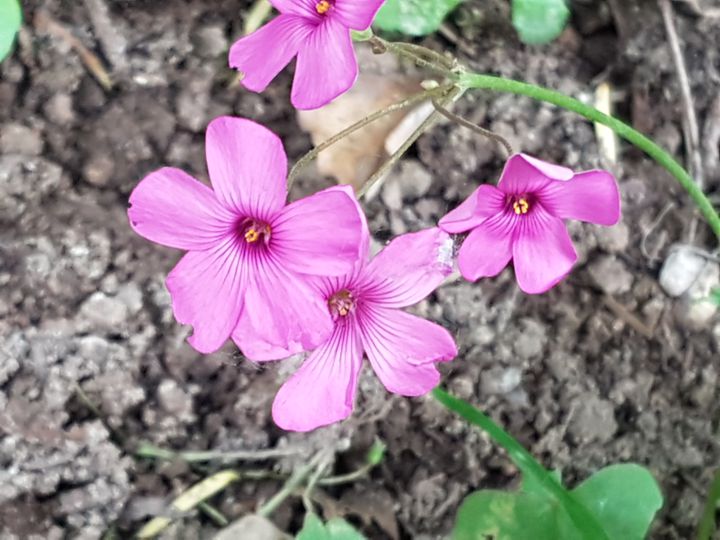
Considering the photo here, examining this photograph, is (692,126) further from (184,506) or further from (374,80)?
(184,506)

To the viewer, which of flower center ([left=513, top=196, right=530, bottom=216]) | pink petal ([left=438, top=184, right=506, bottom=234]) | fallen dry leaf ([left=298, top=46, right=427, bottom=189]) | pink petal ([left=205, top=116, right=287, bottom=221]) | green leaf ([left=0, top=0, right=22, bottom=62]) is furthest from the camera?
fallen dry leaf ([left=298, top=46, right=427, bottom=189])

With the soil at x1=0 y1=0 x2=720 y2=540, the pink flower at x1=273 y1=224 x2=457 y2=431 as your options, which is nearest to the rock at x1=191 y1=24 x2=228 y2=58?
the soil at x1=0 y1=0 x2=720 y2=540

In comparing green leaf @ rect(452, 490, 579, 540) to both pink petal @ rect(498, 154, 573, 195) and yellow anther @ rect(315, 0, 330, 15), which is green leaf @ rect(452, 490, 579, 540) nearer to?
pink petal @ rect(498, 154, 573, 195)

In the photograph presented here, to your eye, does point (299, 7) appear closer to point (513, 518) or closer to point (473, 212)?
point (473, 212)

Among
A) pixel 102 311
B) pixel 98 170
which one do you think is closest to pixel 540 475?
pixel 102 311

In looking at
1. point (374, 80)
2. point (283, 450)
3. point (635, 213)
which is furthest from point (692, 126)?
point (283, 450)
